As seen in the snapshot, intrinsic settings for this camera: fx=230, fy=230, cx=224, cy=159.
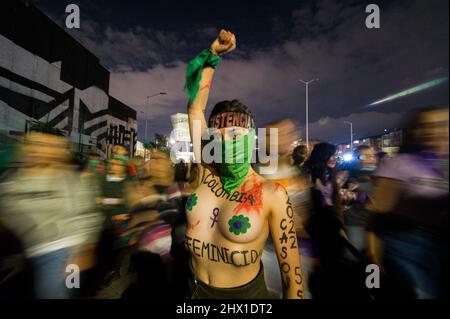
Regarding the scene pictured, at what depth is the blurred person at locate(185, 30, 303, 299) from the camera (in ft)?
4.26

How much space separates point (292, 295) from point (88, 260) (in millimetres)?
2169

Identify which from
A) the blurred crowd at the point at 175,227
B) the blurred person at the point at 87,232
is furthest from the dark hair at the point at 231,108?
the blurred person at the point at 87,232

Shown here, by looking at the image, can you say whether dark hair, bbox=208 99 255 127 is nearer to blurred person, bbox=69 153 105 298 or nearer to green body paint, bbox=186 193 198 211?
green body paint, bbox=186 193 198 211

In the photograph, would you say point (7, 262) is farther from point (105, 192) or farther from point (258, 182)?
point (258, 182)

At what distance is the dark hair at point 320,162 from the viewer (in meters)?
3.29

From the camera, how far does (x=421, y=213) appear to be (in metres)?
1.76

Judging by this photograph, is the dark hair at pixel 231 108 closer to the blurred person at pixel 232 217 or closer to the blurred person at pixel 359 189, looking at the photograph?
the blurred person at pixel 232 217

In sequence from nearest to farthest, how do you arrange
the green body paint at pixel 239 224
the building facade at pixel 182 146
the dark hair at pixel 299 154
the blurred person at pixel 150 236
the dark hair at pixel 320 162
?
the green body paint at pixel 239 224 → the blurred person at pixel 150 236 → the dark hair at pixel 320 162 → the dark hair at pixel 299 154 → the building facade at pixel 182 146

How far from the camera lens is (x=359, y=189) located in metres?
4.11

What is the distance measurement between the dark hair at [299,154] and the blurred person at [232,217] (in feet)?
7.35

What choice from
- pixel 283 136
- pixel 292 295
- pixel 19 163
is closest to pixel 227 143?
pixel 292 295

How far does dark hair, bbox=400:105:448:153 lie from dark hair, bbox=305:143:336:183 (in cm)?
123

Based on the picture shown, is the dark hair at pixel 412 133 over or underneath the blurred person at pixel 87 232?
over

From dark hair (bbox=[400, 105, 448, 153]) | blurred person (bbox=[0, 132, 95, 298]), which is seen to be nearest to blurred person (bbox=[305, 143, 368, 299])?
dark hair (bbox=[400, 105, 448, 153])
